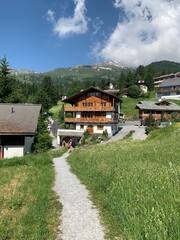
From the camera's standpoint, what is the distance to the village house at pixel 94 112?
62.8m

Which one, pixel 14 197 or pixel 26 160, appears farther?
pixel 26 160

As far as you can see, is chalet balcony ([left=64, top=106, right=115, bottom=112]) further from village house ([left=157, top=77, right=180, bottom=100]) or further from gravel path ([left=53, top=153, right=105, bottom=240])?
village house ([left=157, top=77, right=180, bottom=100])

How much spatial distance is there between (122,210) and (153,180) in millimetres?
1416

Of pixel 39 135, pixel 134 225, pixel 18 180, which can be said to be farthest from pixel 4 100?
pixel 134 225

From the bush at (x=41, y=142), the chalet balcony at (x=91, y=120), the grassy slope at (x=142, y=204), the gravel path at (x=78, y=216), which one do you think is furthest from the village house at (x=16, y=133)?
the chalet balcony at (x=91, y=120)

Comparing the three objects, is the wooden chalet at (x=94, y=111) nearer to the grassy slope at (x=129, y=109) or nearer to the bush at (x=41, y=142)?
the bush at (x=41, y=142)

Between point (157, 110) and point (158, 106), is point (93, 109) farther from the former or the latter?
point (158, 106)

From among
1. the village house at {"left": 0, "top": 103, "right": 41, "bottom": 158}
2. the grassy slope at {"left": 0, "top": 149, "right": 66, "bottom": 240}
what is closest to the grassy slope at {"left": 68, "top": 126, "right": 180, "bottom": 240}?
the grassy slope at {"left": 0, "top": 149, "right": 66, "bottom": 240}

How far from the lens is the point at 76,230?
9.14 m

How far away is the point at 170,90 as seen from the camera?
114188mm

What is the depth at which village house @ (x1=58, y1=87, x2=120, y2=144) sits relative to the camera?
62834 mm

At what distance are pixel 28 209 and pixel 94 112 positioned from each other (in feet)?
177

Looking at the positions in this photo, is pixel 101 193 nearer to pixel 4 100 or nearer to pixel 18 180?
pixel 18 180

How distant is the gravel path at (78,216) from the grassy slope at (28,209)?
0.34 m
